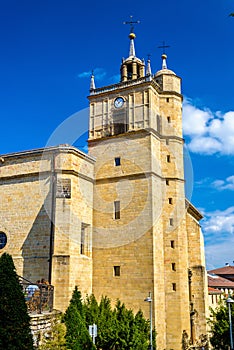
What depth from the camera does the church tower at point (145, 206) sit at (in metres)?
24.6

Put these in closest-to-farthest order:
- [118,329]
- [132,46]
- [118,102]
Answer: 1. [118,329]
2. [118,102]
3. [132,46]

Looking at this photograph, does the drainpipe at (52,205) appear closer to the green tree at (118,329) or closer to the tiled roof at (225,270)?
the green tree at (118,329)

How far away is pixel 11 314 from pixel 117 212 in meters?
15.3

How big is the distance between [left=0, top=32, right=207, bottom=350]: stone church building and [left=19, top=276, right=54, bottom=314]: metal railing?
1.20m

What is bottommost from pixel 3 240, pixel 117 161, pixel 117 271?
pixel 117 271

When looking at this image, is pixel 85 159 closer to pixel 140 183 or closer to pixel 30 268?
pixel 140 183

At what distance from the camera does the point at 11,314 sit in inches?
452

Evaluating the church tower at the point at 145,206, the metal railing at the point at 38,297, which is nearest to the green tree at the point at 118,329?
Result: the metal railing at the point at 38,297

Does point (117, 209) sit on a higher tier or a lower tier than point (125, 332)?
higher

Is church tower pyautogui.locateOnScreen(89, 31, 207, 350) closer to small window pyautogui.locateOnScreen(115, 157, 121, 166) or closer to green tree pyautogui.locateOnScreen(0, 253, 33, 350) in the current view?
small window pyautogui.locateOnScreen(115, 157, 121, 166)

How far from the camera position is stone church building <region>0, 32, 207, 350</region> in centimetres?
2350

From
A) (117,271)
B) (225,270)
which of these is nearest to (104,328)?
(117,271)

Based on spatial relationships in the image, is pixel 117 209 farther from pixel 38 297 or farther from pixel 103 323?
pixel 38 297

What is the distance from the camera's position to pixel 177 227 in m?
26.6
